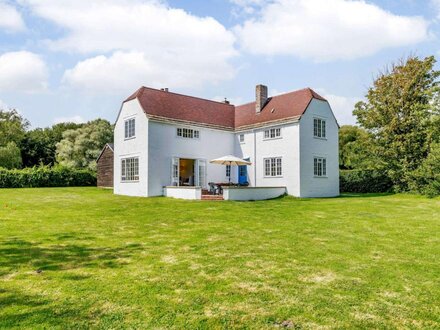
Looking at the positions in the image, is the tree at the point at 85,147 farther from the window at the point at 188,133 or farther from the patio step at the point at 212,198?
the patio step at the point at 212,198

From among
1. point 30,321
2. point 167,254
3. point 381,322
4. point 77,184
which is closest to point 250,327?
point 381,322

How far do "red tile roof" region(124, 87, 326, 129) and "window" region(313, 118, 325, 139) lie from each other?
1782 millimetres

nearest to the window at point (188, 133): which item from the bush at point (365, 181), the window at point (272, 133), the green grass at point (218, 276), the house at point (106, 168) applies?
the window at point (272, 133)

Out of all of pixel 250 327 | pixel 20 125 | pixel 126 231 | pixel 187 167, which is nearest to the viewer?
pixel 250 327

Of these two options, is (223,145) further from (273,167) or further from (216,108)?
(273,167)

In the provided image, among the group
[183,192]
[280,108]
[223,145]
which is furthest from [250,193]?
[280,108]

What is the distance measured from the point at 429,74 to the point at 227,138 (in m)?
18.2

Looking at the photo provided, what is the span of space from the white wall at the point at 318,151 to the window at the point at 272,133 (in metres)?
1.97

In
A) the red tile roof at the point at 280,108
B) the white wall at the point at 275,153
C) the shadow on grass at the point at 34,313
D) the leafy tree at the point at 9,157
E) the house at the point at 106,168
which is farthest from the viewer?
the leafy tree at the point at 9,157

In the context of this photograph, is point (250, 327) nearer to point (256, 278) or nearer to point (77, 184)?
point (256, 278)

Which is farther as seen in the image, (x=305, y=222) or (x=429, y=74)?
(x=429, y=74)

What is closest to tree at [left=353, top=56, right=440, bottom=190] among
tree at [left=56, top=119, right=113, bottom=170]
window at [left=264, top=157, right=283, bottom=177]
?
window at [left=264, top=157, right=283, bottom=177]

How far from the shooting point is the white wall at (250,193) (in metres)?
22.0

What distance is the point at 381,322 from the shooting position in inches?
170
